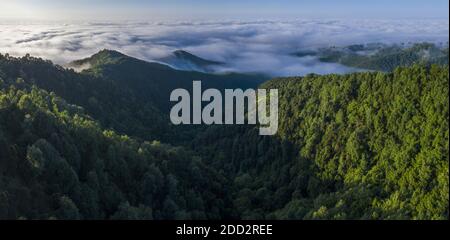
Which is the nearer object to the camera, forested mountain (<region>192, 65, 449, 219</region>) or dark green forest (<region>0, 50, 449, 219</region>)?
dark green forest (<region>0, 50, 449, 219</region>)

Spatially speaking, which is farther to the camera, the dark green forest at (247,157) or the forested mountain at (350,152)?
the forested mountain at (350,152)

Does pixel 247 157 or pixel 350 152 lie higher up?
pixel 350 152

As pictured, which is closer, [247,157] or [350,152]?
[350,152]

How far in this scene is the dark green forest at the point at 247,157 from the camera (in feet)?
200

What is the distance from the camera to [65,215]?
5350cm

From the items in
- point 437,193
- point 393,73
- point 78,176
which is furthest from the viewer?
point 393,73

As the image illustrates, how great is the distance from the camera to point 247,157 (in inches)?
5418

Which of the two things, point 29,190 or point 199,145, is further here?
point 199,145

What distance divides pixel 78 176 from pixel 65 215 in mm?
12996

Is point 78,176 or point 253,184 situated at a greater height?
point 78,176

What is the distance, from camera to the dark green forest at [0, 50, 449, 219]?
61.0m
